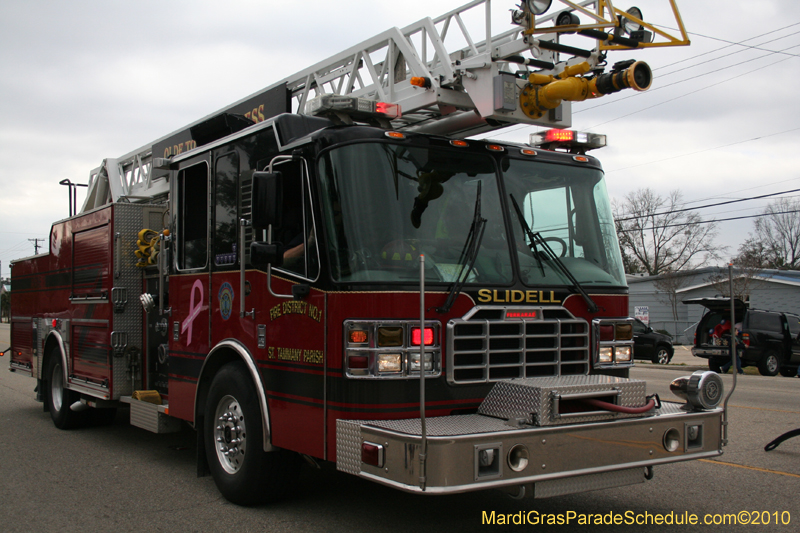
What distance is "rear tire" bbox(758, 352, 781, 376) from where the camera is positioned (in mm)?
18719

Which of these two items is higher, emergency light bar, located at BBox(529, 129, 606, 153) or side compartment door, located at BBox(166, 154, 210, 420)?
emergency light bar, located at BBox(529, 129, 606, 153)

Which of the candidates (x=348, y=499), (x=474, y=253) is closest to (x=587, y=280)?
(x=474, y=253)

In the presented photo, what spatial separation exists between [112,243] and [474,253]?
4.56m

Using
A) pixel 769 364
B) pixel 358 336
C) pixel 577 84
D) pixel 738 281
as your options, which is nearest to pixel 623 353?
pixel 577 84

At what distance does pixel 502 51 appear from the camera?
610 centimetres

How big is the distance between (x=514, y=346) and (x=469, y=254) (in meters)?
0.68

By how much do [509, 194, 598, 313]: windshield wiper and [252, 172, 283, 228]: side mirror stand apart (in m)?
1.67

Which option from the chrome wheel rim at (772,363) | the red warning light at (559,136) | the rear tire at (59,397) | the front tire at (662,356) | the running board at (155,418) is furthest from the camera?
the front tire at (662,356)

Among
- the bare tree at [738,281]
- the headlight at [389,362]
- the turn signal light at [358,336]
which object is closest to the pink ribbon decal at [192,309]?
the turn signal light at [358,336]

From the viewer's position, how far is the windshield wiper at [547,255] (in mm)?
5340

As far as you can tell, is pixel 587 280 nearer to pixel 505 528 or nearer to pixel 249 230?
pixel 505 528

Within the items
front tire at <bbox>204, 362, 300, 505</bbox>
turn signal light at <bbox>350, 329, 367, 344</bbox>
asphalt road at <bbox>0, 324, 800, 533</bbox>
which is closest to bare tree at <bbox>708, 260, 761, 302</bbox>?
asphalt road at <bbox>0, 324, 800, 533</bbox>

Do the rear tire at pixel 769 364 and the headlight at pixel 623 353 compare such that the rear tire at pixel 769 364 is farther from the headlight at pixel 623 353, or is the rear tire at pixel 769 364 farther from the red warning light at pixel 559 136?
the red warning light at pixel 559 136

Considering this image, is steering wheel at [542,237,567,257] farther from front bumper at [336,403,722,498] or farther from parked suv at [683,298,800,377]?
parked suv at [683,298,800,377]
